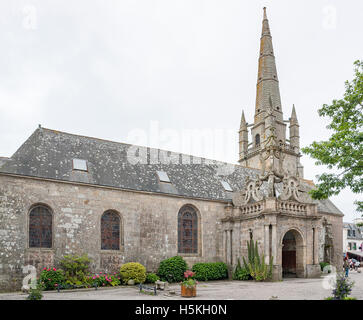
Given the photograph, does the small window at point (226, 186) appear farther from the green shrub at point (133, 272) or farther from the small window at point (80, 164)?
the small window at point (80, 164)

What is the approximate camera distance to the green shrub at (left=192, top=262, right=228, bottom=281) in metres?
24.2

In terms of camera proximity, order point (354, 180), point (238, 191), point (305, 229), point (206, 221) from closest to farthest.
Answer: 1. point (354, 180)
2. point (305, 229)
3. point (206, 221)
4. point (238, 191)

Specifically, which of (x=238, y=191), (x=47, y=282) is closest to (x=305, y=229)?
(x=238, y=191)

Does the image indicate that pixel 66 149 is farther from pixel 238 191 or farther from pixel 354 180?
pixel 354 180

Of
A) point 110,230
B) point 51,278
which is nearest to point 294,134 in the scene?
point 110,230

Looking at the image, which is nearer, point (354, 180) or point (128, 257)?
point (354, 180)

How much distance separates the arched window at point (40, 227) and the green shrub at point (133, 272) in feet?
15.1

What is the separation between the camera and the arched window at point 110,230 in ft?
73.6

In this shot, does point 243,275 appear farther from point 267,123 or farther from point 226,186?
point 267,123

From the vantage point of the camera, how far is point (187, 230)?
2567 centimetres

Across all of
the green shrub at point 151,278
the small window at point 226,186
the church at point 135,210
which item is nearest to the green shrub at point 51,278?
the church at point 135,210

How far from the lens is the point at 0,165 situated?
20.2 meters

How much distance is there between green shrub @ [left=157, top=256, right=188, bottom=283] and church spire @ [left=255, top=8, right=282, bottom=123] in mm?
25903
